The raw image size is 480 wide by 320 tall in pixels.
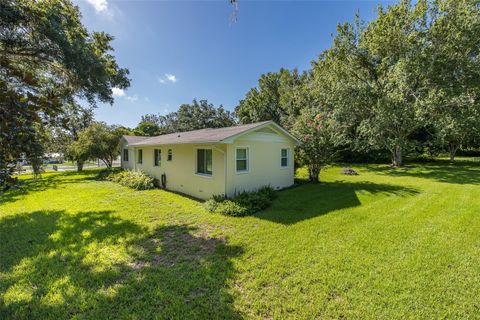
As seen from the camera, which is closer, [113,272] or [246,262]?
[113,272]

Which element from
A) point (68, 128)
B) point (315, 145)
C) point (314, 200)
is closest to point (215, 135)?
point (314, 200)


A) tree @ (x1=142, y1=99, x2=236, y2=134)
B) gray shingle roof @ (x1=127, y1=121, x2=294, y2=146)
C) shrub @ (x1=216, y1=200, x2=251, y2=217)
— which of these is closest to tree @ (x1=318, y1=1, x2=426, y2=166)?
gray shingle roof @ (x1=127, y1=121, x2=294, y2=146)

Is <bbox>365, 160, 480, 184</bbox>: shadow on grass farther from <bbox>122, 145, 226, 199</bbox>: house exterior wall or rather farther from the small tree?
<bbox>122, 145, 226, 199</bbox>: house exterior wall

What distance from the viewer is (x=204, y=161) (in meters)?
9.71

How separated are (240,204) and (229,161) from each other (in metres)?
1.81

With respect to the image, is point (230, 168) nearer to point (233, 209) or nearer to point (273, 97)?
point (233, 209)

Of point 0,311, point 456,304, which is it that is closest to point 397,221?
point 456,304

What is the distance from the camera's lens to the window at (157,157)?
12934mm

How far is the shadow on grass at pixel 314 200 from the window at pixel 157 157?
7.51 m

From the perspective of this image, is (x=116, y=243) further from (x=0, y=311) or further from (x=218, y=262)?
(x=218, y=262)

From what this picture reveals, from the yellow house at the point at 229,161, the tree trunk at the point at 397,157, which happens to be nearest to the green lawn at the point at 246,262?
the yellow house at the point at 229,161

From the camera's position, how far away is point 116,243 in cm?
516

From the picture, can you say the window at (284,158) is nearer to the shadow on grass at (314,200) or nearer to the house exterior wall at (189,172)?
the shadow on grass at (314,200)

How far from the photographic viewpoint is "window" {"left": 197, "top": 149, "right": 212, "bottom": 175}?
372 inches
